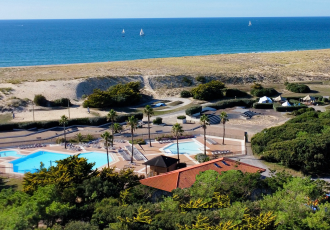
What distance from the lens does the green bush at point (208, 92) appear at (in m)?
70.6

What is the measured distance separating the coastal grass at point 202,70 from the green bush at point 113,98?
48.7ft

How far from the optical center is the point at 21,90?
6950 cm

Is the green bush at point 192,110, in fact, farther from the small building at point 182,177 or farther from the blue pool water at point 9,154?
the blue pool water at point 9,154

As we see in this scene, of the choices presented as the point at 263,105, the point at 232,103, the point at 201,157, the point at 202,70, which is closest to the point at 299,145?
the point at 201,157

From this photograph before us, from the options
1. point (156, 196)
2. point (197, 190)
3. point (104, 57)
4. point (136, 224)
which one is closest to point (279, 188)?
point (197, 190)

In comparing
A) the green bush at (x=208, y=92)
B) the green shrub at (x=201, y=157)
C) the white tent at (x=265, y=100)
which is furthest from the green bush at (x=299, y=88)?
the green shrub at (x=201, y=157)

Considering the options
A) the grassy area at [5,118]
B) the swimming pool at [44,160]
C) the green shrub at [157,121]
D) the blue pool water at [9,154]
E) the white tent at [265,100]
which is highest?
the white tent at [265,100]

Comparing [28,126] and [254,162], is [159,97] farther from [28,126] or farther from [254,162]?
[254,162]

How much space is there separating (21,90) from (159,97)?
2683 cm

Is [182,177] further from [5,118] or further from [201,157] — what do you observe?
[5,118]

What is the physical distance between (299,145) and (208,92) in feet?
110

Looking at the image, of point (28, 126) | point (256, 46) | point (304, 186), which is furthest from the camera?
point (256, 46)

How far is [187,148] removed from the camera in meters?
47.8

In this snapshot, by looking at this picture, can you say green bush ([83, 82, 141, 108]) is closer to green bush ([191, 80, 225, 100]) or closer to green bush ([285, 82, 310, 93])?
green bush ([191, 80, 225, 100])
